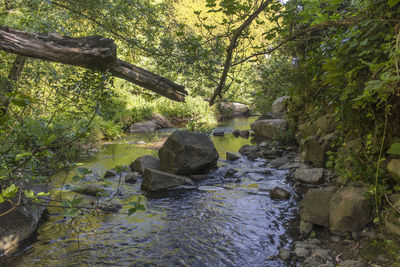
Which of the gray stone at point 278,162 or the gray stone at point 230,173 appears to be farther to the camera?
the gray stone at point 278,162

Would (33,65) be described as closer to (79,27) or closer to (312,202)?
(79,27)

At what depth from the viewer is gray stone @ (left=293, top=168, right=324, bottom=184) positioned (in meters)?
5.13

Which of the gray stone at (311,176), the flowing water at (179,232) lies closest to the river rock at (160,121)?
the flowing water at (179,232)

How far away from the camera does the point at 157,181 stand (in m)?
5.96

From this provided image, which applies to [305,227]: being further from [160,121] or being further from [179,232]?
[160,121]

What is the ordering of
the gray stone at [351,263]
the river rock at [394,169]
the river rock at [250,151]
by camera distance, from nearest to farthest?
the gray stone at [351,263] < the river rock at [394,169] < the river rock at [250,151]

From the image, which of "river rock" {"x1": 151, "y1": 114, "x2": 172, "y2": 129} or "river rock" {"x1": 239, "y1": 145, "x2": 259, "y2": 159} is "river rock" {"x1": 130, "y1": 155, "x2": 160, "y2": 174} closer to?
"river rock" {"x1": 239, "y1": 145, "x2": 259, "y2": 159}

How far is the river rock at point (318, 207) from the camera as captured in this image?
11.4 ft

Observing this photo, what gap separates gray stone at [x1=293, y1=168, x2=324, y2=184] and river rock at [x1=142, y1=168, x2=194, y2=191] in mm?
2616

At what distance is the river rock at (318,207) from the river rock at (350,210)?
0.50 ft

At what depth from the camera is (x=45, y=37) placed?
3199mm

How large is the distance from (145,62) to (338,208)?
15.0 metres

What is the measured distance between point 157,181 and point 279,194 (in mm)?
2585

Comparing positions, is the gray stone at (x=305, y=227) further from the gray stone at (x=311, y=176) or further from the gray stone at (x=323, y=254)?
the gray stone at (x=311, y=176)
